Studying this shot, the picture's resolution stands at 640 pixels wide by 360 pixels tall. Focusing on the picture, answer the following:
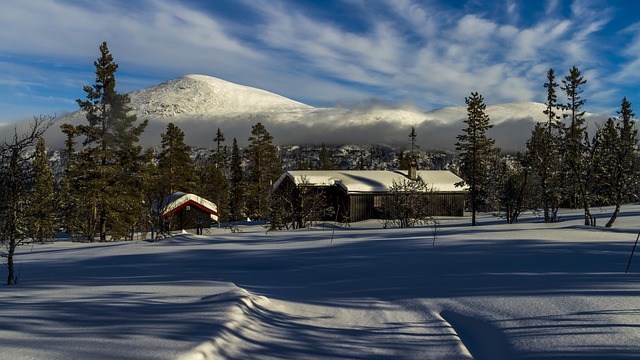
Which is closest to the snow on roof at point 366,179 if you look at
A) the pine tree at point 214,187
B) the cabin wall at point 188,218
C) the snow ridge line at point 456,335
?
the cabin wall at point 188,218

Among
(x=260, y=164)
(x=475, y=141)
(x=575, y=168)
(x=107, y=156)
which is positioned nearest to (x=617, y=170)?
(x=575, y=168)

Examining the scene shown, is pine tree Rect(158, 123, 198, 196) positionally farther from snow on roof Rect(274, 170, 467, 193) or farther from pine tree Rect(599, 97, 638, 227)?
pine tree Rect(599, 97, 638, 227)

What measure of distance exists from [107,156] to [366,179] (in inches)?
877

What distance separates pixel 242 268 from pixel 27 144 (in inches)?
200

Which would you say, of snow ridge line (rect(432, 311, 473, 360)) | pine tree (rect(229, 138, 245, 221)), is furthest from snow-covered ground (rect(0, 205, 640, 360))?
pine tree (rect(229, 138, 245, 221))

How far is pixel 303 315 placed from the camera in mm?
6156

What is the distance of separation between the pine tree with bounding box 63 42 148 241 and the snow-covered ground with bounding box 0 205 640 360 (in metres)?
21.1

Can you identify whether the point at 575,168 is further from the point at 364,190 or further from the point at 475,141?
the point at 364,190

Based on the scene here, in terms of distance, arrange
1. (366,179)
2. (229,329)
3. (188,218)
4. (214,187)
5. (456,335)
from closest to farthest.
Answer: (229,329)
(456,335)
(366,179)
(188,218)
(214,187)

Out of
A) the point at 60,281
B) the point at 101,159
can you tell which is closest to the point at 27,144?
the point at 60,281

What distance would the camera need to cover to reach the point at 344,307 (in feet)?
21.8

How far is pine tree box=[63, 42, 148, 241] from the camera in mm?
30406

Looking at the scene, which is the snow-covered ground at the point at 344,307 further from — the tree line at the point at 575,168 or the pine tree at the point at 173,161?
the pine tree at the point at 173,161

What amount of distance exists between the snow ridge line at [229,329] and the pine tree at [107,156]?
27.4 metres
